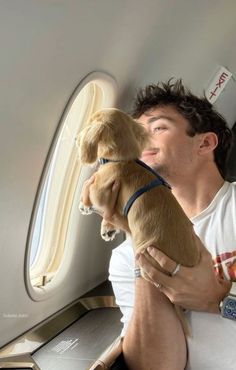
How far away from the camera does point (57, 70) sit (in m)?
1.43

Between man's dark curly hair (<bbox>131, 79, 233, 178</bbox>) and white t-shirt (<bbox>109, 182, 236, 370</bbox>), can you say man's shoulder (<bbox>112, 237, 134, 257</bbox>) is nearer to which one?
white t-shirt (<bbox>109, 182, 236, 370</bbox>)

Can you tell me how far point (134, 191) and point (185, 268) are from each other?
250 millimetres

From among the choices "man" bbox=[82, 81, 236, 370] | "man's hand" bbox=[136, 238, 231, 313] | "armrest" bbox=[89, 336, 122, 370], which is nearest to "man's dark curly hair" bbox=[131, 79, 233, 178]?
"man" bbox=[82, 81, 236, 370]

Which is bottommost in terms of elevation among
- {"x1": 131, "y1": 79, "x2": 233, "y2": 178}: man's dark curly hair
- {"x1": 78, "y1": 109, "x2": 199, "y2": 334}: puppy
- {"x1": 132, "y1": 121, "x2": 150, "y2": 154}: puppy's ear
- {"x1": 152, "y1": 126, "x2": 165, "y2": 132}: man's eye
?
{"x1": 78, "y1": 109, "x2": 199, "y2": 334}: puppy

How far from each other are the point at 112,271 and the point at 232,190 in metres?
0.50

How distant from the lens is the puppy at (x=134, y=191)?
1.11m

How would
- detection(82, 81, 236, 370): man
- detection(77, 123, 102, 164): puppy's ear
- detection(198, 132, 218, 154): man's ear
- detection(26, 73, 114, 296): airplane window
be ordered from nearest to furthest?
detection(77, 123, 102, 164): puppy's ear
detection(82, 81, 236, 370): man
detection(198, 132, 218, 154): man's ear
detection(26, 73, 114, 296): airplane window

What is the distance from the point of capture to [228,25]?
96.0 inches

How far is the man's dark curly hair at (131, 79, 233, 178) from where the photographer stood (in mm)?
1663

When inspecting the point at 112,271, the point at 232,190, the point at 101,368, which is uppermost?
the point at 232,190

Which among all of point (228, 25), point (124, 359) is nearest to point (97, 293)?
point (124, 359)

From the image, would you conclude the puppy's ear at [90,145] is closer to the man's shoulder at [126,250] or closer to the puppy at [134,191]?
the puppy at [134,191]

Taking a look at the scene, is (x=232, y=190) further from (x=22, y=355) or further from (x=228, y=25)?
(x=228, y=25)

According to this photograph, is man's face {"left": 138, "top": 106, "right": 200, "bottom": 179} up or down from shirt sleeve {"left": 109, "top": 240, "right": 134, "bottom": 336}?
up
